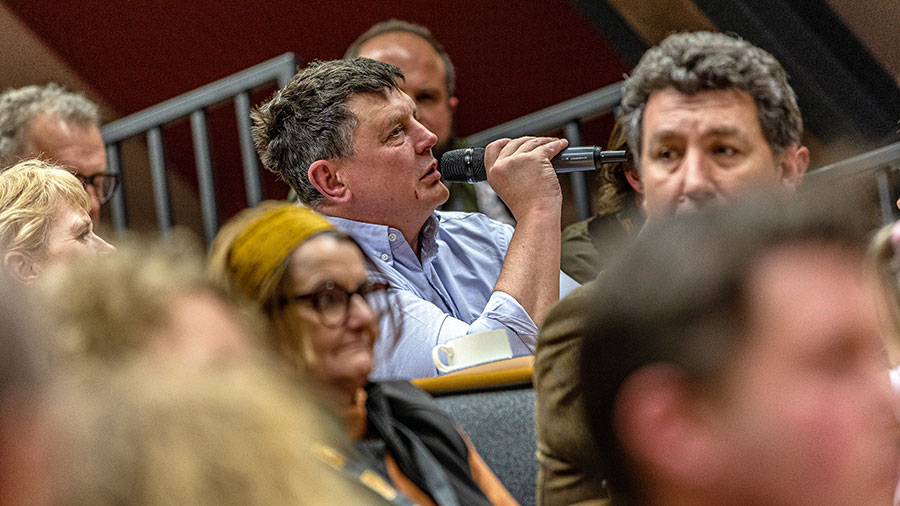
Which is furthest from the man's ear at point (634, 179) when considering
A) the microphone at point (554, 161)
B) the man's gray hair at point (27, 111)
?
the man's gray hair at point (27, 111)

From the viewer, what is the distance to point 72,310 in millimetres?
879

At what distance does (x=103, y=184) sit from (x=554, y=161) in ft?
3.77

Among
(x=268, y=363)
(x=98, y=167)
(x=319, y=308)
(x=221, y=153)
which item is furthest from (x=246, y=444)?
(x=221, y=153)

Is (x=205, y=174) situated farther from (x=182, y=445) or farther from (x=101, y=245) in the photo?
(x=182, y=445)

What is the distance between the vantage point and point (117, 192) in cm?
286

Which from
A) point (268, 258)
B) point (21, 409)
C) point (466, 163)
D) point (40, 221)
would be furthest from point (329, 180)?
point (21, 409)

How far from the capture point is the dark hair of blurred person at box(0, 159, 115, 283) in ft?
5.90

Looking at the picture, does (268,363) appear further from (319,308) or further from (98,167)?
(98,167)

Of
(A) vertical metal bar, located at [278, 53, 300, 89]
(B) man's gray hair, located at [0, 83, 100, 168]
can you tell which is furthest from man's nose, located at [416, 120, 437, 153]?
(B) man's gray hair, located at [0, 83, 100, 168]

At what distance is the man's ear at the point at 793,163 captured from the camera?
1.99 meters

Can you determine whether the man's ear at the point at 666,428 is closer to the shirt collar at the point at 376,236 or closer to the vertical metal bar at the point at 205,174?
the shirt collar at the point at 376,236

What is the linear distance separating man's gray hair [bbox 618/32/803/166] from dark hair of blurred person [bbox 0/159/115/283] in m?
1.05

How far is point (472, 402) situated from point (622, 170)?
43.1 inches

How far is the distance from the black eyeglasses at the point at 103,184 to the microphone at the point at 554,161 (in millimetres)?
921
